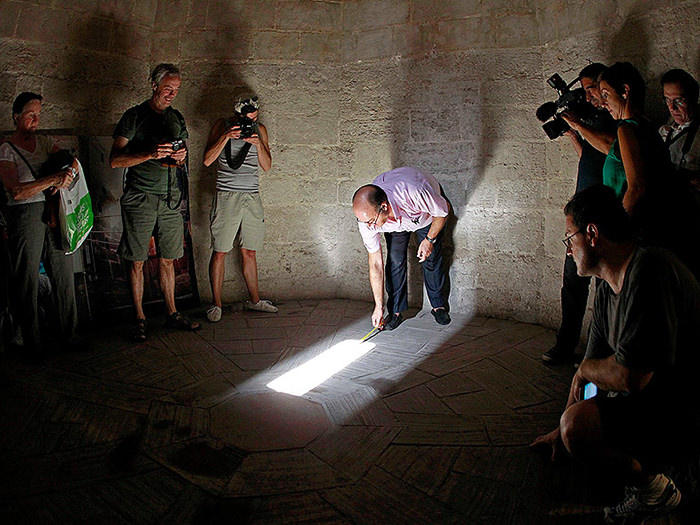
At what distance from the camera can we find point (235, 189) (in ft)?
15.7

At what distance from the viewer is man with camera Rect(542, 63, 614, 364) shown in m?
3.26

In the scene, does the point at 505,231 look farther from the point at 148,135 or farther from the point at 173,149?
the point at 148,135

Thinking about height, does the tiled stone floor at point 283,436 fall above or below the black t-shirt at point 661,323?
below

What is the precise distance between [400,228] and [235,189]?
1482 mm

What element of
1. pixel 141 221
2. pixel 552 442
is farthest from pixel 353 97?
pixel 552 442

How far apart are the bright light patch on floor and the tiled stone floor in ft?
0.23

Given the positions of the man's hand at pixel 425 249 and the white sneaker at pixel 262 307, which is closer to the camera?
the man's hand at pixel 425 249

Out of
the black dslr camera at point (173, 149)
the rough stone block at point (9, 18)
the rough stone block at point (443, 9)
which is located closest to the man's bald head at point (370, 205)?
the black dslr camera at point (173, 149)

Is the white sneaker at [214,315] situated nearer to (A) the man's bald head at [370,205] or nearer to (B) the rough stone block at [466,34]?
(A) the man's bald head at [370,205]

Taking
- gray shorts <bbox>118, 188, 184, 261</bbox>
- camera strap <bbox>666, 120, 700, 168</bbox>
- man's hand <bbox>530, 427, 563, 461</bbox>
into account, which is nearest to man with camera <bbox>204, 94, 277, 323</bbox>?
gray shorts <bbox>118, 188, 184, 261</bbox>

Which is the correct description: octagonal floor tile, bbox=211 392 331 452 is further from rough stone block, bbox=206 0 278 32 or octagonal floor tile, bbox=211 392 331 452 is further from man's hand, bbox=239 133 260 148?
rough stone block, bbox=206 0 278 32

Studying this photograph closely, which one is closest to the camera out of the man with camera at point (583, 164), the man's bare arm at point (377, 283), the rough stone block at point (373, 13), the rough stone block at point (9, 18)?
the man with camera at point (583, 164)

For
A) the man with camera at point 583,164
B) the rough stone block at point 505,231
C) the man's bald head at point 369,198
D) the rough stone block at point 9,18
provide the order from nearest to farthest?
the man with camera at point 583,164, the man's bald head at point 369,198, the rough stone block at point 9,18, the rough stone block at point 505,231

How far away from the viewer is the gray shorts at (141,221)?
4156 millimetres
